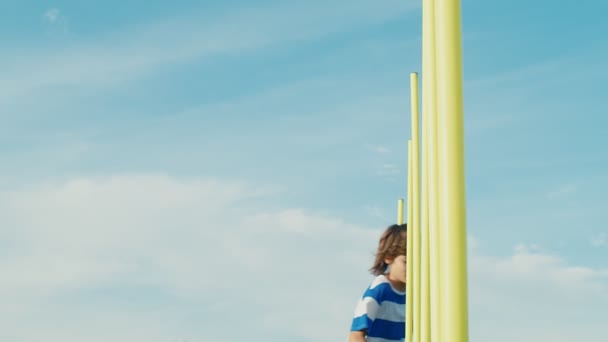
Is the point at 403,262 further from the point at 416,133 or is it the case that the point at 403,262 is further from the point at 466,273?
the point at 466,273

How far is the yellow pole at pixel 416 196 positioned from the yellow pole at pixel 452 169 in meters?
0.71

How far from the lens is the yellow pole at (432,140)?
1.30m

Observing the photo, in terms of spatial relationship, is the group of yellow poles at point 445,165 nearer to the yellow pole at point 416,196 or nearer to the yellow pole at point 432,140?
the yellow pole at point 432,140

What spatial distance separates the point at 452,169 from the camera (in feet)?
4.15

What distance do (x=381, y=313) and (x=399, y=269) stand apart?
274mm

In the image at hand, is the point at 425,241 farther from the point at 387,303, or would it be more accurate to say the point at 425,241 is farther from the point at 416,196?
the point at 387,303

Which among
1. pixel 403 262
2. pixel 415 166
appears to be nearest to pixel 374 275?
pixel 403 262

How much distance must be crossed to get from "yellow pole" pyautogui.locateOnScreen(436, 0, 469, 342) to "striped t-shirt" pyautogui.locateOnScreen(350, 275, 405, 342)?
2.90m

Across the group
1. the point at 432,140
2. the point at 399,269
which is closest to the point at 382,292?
the point at 399,269

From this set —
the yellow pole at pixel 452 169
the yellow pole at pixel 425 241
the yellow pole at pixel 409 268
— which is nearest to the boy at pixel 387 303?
the yellow pole at pixel 409 268

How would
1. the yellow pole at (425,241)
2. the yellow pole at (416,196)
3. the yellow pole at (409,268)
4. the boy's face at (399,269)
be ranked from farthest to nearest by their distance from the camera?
1. the boy's face at (399,269)
2. the yellow pole at (409,268)
3. the yellow pole at (416,196)
4. the yellow pole at (425,241)

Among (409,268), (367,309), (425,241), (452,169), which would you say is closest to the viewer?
(452,169)

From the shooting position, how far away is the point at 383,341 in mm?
→ 4137

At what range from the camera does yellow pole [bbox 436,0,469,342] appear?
123cm
